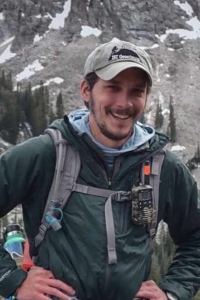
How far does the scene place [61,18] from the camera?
164250 mm

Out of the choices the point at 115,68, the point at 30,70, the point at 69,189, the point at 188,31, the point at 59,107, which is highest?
the point at 188,31

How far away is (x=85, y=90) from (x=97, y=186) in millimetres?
683

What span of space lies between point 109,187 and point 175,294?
91 centimetres

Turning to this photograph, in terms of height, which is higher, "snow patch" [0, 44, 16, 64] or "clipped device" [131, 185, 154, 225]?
"snow patch" [0, 44, 16, 64]

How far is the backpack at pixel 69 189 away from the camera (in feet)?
10.9

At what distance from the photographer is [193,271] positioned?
3855 mm

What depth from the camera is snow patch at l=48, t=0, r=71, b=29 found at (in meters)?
162

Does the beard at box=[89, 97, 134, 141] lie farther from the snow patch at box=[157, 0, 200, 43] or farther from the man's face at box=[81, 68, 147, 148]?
the snow patch at box=[157, 0, 200, 43]

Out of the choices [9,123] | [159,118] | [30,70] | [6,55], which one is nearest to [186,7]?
[30,70]

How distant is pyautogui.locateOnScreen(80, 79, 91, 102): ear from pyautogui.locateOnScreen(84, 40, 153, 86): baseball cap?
87 millimetres

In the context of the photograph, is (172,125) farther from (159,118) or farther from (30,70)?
(30,70)

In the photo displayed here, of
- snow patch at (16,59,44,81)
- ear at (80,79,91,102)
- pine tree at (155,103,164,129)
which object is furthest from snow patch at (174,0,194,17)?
ear at (80,79,91,102)

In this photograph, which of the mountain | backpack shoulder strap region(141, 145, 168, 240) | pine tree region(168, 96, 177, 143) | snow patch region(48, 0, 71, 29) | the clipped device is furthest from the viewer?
snow patch region(48, 0, 71, 29)

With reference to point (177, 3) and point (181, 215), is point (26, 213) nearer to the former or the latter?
point (181, 215)
